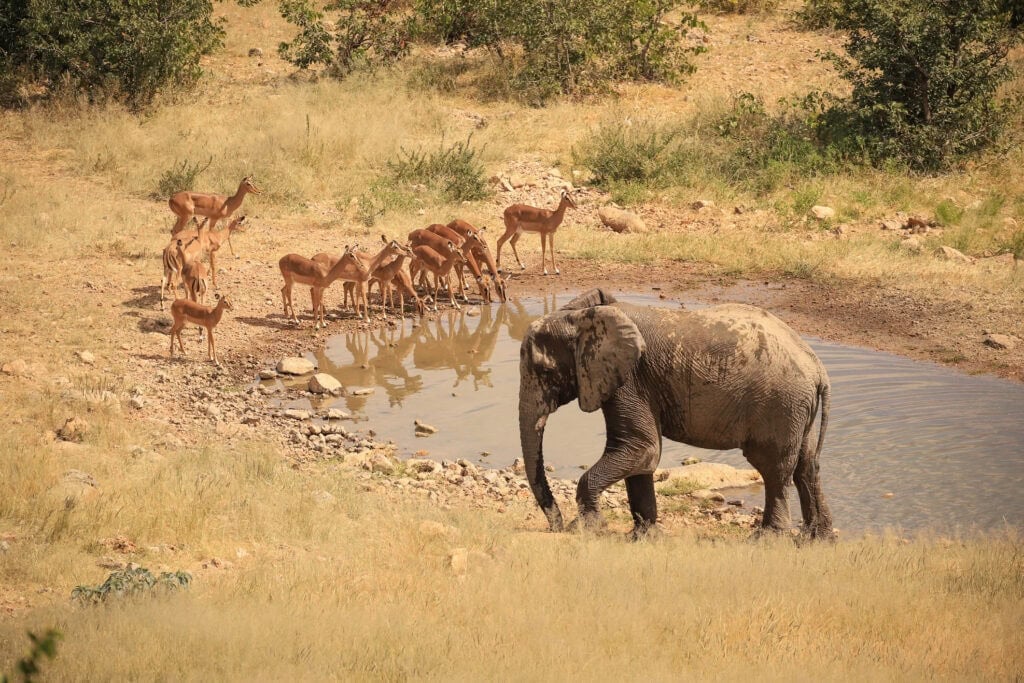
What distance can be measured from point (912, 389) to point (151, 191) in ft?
44.4

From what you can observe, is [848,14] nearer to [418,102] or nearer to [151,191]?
[418,102]

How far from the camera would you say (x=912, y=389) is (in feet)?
43.3

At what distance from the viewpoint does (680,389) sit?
8672mm

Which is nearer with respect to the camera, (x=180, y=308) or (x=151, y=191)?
(x=180, y=308)

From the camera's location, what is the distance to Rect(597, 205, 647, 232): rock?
20.3m

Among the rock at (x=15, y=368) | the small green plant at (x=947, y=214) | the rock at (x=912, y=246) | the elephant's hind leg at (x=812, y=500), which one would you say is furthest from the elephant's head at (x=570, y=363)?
the small green plant at (x=947, y=214)

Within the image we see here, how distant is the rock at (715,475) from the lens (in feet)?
36.0

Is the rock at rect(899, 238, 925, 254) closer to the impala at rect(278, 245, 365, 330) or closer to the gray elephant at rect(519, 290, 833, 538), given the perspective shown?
the impala at rect(278, 245, 365, 330)

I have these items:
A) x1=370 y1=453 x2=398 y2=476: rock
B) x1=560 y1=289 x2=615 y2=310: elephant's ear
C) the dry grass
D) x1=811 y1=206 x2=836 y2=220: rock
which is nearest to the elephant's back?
x1=560 y1=289 x2=615 y2=310: elephant's ear

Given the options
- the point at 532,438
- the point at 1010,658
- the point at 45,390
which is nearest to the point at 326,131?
the point at 45,390

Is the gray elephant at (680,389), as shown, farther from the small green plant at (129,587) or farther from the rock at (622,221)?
the rock at (622,221)

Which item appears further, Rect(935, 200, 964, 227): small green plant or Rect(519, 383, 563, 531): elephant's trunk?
Rect(935, 200, 964, 227): small green plant

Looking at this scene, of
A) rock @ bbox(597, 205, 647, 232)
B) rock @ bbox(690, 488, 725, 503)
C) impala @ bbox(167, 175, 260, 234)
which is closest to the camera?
rock @ bbox(690, 488, 725, 503)

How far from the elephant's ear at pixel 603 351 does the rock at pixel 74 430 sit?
4.97 m
